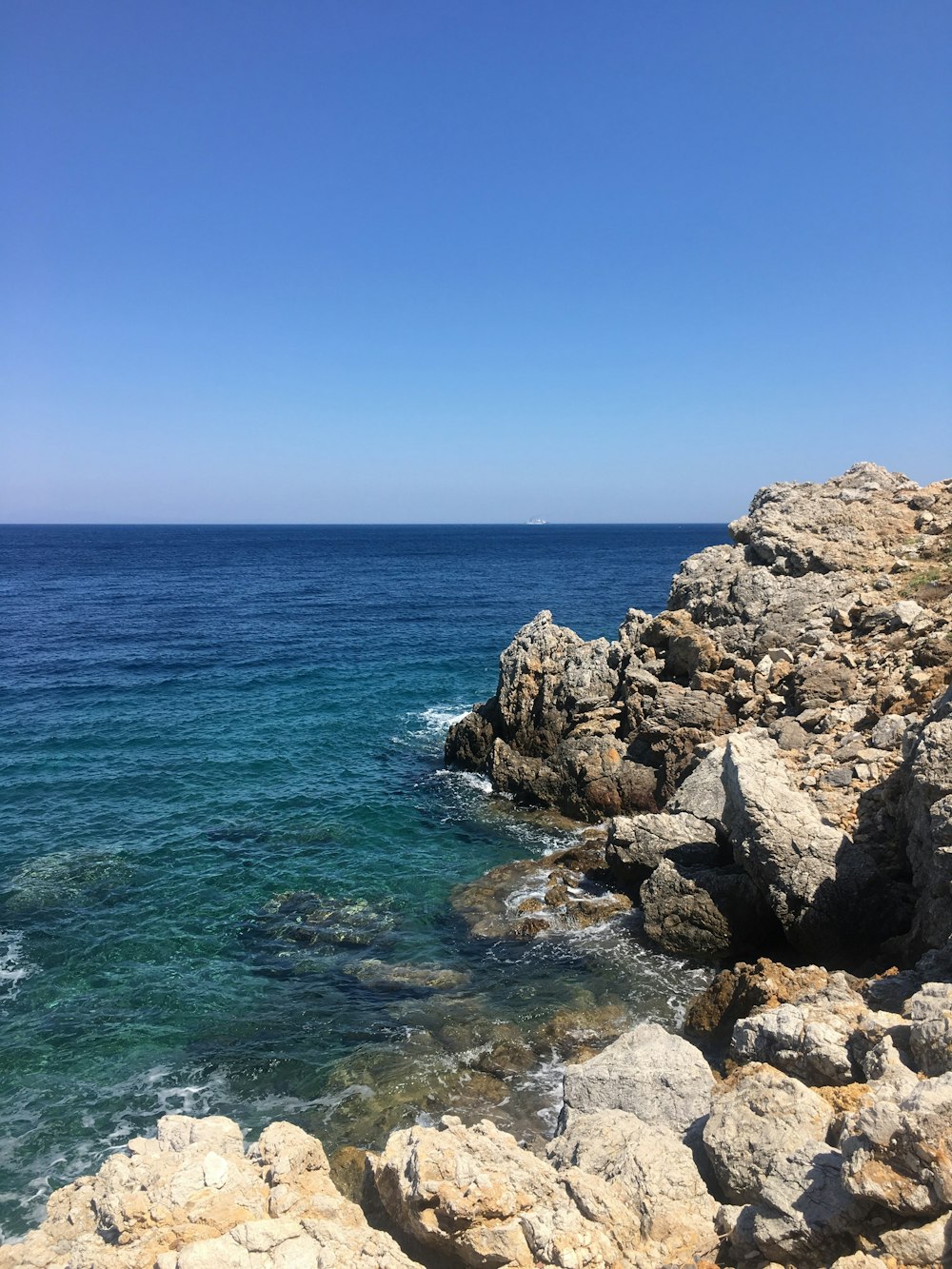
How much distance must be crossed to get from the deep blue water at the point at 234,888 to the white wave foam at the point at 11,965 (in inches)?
4.5

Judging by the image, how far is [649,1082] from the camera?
1151cm

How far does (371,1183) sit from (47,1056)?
10.6 metres

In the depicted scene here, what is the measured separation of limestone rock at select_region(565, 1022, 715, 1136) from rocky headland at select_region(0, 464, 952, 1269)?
0.13 feet

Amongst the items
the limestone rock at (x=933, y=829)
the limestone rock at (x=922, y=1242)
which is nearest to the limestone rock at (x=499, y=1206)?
the limestone rock at (x=922, y=1242)

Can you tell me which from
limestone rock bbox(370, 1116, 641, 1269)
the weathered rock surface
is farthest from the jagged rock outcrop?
the weathered rock surface

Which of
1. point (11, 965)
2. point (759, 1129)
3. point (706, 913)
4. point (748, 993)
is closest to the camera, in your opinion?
point (759, 1129)

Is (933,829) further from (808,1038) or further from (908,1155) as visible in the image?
(908,1155)

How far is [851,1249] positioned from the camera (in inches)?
290

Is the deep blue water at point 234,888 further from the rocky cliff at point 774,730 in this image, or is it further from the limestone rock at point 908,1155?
the limestone rock at point 908,1155

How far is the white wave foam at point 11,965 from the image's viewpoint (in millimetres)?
18734

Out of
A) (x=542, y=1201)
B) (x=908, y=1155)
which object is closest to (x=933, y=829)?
(x=908, y=1155)

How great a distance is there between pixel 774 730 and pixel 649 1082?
14689mm

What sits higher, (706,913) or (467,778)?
(706,913)

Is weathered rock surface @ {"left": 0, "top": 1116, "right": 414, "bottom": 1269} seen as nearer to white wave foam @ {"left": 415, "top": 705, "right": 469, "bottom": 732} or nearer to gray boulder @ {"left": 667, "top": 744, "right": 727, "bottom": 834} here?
gray boulder @ {"left": 667, "top": 744, "right": 727, "bottom": 834}
